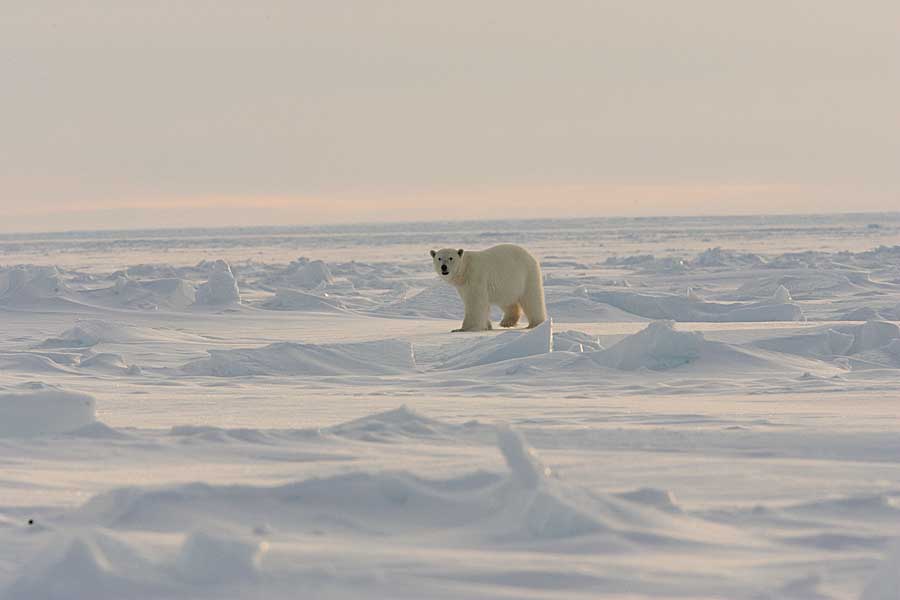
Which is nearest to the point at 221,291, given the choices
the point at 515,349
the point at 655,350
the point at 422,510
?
the point at 515,349

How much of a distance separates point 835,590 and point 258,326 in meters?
8.59

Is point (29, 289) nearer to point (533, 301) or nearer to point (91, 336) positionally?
point (91, 336)

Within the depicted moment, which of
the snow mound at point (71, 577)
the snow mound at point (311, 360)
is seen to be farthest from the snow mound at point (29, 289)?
the snow mound at point (71, 577)

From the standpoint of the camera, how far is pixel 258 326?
10156mm

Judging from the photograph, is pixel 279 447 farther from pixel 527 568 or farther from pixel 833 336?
pixel 833 336

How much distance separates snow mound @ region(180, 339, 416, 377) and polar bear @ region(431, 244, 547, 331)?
8.43 feet

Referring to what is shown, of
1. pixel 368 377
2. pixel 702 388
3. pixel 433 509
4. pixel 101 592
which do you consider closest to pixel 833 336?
pixel 702 388

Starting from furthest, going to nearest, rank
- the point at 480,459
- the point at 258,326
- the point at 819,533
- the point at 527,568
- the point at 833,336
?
the point at 258,326 → the point at 833,336 → the point at 480,459 → the point at 819,533 → the point at 527,568

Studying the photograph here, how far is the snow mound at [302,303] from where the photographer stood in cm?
1210

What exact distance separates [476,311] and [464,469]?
6.53 meters

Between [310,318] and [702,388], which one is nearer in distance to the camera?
[702,388]

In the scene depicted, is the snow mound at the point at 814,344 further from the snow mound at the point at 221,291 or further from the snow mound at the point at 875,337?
the snow mound at the point at 221,291

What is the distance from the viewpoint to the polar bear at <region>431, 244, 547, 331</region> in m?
9.22

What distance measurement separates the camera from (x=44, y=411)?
11.3 feet
